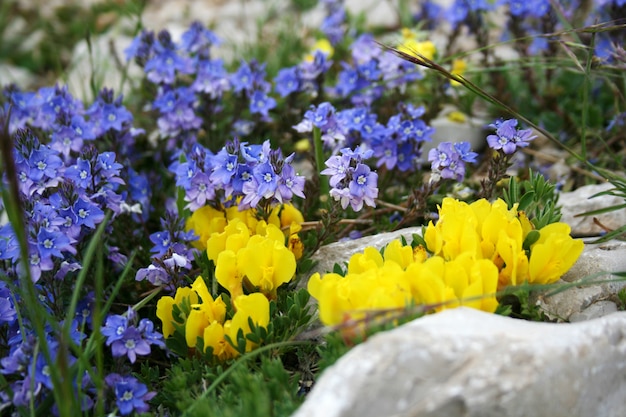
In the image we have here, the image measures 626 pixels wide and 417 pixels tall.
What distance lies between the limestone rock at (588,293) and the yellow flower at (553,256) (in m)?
0.06

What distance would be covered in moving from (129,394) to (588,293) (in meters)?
1.54

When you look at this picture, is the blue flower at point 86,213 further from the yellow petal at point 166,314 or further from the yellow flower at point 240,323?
the yellow flower at point 240,323

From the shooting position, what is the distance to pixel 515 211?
261cm

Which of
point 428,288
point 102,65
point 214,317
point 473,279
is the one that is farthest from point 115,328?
point 102,65

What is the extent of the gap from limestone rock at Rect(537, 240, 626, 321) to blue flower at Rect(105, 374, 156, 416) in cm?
130

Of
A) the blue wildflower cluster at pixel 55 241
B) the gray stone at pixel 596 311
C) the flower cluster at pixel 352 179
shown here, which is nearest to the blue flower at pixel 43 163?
the blue wildflower cluster at pixel 55 241

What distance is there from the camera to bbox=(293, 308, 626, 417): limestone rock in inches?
73.1

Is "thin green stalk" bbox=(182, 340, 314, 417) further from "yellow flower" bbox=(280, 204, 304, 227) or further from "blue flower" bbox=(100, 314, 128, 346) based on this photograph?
"yellow flower" bbox=(280, 204, 304, 227)

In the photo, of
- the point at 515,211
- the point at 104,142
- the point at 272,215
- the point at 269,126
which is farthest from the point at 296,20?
the point at 515,211

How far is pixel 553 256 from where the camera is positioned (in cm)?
246

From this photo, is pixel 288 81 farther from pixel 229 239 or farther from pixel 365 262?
pixel 365 262

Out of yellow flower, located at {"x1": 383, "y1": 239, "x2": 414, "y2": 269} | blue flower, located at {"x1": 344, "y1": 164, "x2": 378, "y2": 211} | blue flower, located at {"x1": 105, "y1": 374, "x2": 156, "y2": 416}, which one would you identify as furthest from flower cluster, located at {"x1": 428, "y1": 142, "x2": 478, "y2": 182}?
blue flower, located at {"x1": 105, "y1": 374, "x2": 156, "y2": 416}

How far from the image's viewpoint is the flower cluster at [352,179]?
2.74m

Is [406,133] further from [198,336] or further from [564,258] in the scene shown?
[198,336]
